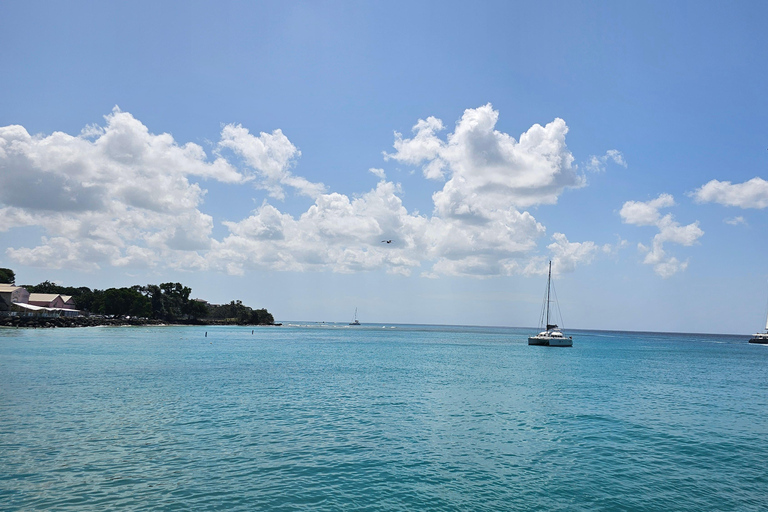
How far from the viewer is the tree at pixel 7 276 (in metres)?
174

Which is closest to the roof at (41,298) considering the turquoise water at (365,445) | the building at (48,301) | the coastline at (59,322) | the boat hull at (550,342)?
the building at (48,301)

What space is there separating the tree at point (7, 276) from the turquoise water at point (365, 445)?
164013 millimetres

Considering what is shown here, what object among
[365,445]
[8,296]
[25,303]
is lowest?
[365,445]

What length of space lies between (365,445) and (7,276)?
209 meters

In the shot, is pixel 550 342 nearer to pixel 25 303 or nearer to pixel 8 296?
pixel 8 296

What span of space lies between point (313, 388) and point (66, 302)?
186 m

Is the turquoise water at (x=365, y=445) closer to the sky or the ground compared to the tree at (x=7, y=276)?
closer to the ground


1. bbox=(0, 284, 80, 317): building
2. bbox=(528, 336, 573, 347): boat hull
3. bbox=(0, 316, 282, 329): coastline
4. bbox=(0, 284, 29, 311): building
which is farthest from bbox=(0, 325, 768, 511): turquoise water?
bbox=(0, 284, 29, 311): building

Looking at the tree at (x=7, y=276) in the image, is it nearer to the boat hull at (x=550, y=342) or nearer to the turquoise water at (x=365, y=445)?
the turquoise water at (x=365, y=445)

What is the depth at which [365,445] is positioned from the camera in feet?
78.1

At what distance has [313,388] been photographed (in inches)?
1646

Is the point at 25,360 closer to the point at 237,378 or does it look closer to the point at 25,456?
the point at 237,378

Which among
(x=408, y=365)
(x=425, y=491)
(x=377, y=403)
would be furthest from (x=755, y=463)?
(x=408, y=365)

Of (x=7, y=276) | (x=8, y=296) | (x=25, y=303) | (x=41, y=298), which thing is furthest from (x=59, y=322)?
(x=7, y=276)
